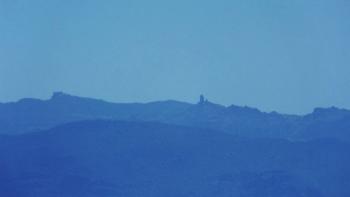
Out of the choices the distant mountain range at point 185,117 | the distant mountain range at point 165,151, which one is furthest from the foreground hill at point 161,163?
the distant mountain range at point 185,117

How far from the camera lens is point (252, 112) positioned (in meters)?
7.34

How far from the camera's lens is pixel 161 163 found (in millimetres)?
7094

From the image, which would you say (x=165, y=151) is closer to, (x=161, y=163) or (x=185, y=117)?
(x=161, y=163)

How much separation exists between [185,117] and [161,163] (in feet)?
2.46

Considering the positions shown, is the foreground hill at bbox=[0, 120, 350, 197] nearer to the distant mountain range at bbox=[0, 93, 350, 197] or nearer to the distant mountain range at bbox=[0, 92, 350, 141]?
the distant mountain range at bbox=[0, 93, 350, 197]

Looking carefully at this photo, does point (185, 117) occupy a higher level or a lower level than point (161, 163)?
higher

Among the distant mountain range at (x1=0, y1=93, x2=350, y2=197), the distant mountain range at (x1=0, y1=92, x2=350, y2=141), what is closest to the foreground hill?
the distant mountain range at (x1=0, y1=93, x2=350, y2=197)

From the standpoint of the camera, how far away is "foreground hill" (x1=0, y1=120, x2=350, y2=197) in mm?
6805

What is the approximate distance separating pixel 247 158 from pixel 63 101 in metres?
2.79

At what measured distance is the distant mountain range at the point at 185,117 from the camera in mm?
6848

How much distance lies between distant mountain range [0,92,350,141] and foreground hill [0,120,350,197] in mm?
134

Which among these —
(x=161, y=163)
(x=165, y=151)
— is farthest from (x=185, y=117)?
(x=161, y=163)

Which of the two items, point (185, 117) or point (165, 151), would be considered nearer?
point (165, 151)

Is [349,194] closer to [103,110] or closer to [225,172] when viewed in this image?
[225,172]
